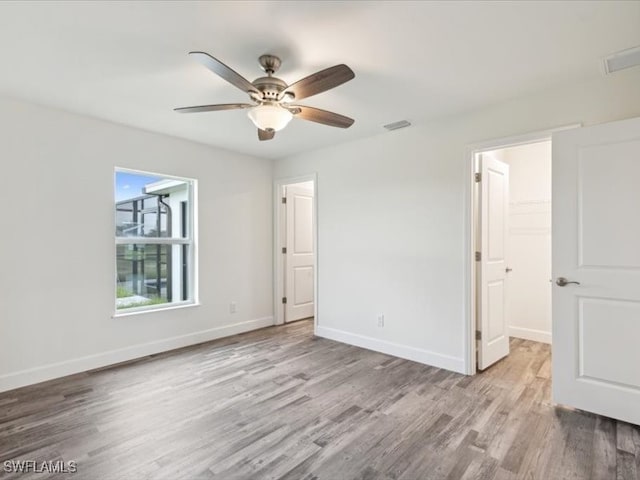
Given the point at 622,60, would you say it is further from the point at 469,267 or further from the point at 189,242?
the point at 189,242

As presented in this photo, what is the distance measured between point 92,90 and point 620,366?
14.3 ft

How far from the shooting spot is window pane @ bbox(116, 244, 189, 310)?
3.68m

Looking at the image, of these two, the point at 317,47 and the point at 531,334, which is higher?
the point at 317,47

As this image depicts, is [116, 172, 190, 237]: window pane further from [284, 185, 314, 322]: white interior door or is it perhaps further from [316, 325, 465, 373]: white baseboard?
[316, 325, 465, 373]: white baseboard

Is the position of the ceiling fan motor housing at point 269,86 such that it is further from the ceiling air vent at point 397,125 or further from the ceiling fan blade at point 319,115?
the ceiling air vent at point 397,125

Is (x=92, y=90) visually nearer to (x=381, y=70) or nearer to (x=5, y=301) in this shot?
→ (x=5, y=301)

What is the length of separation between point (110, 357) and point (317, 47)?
3444mm

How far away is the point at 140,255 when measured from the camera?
384cm

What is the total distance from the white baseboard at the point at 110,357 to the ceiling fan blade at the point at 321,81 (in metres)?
3.07

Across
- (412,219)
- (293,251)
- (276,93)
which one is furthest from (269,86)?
(293,251)

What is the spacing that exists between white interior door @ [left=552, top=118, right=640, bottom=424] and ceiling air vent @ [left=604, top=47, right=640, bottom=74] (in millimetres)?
393

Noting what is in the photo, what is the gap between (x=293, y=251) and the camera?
5242mm
